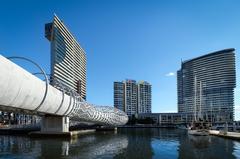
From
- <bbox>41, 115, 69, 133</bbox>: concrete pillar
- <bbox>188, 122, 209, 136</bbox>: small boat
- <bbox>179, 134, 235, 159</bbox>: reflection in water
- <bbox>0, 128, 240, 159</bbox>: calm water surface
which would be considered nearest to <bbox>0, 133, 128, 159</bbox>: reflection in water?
<bbox>0, 128, 240, 159</bbox>: calm water surface

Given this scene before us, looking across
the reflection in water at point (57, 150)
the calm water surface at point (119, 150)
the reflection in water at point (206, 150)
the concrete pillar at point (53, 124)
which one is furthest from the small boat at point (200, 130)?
the reflection in water at point (57, 150)

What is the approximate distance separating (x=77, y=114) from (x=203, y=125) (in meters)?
46.4

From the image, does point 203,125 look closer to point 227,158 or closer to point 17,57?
point 227,158

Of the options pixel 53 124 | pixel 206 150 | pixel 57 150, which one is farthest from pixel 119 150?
pixel 53 124

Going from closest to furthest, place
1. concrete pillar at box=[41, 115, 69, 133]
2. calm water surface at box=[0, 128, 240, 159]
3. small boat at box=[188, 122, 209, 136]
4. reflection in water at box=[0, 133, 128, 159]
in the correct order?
calm water surface at box=[0, 128, 240, 159]
reflection in water at box=[0, 133, 128, 159]
concrete pillar at box=[41, 115, 69, 133]
small boat at box=[188, 122, 209, 136]

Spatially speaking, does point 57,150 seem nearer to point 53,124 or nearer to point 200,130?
point 53,124

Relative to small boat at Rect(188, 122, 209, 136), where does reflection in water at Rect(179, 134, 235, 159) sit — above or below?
above

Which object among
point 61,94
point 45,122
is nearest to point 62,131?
point 45,122

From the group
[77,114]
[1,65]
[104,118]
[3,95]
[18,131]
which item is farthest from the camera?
[104,118]

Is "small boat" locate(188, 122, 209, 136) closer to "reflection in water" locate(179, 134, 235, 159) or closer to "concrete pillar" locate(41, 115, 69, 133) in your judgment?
"reflection in water" locate(179, 134, 235, 159)

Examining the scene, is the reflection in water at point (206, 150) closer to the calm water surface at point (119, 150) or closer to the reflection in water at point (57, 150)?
the calm water surface at point (119, 150)

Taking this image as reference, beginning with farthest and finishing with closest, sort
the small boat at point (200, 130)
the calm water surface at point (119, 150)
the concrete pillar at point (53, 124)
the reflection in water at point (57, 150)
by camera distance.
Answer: the small boat at point (200, 130) < the concrete pillar at point (53, 124) < the reflection in water at point (57, 150) < the calm water surface at point (119, 150)

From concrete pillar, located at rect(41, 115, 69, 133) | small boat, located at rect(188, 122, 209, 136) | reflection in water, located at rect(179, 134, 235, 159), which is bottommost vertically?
small boat, located at rect(188, 122, 209, 136)

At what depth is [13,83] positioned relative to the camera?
3372cm
